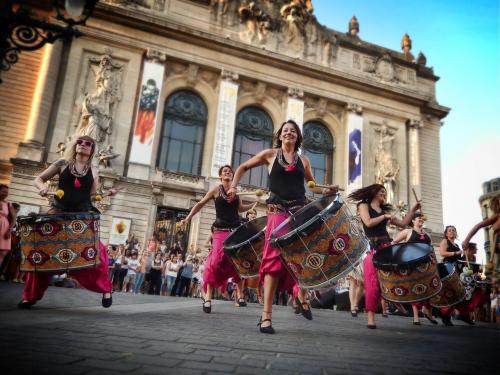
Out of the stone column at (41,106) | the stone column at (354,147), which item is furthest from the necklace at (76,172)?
the stone column at (354,147)

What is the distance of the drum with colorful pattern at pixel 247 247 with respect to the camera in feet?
15.9

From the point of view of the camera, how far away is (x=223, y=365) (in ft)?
6.31

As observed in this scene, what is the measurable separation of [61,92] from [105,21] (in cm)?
464

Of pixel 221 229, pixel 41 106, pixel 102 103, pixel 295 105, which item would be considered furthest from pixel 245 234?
pixel 295 105

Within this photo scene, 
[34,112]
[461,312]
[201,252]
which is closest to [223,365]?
[461,312]

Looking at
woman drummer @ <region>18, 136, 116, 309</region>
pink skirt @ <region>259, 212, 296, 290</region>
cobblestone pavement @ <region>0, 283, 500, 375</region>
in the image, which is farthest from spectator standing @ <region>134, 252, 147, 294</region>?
pink skirt @ <region>259, 212, 296, 290</region>

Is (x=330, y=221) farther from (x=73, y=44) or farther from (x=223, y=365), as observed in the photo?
(x=73, y=44)

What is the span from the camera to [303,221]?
3.70 metres

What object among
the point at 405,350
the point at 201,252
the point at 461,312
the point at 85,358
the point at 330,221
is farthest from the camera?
the point at 201,252

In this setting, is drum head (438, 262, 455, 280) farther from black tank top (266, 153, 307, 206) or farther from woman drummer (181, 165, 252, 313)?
black tank top (266, 153, 307, 206)

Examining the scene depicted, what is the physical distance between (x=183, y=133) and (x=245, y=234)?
16.7 meters

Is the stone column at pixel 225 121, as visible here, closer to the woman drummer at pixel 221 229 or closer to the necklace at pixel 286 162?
the woman drummer at pixel 221 229

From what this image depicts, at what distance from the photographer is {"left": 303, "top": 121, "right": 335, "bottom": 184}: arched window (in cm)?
2355

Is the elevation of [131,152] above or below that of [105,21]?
below
